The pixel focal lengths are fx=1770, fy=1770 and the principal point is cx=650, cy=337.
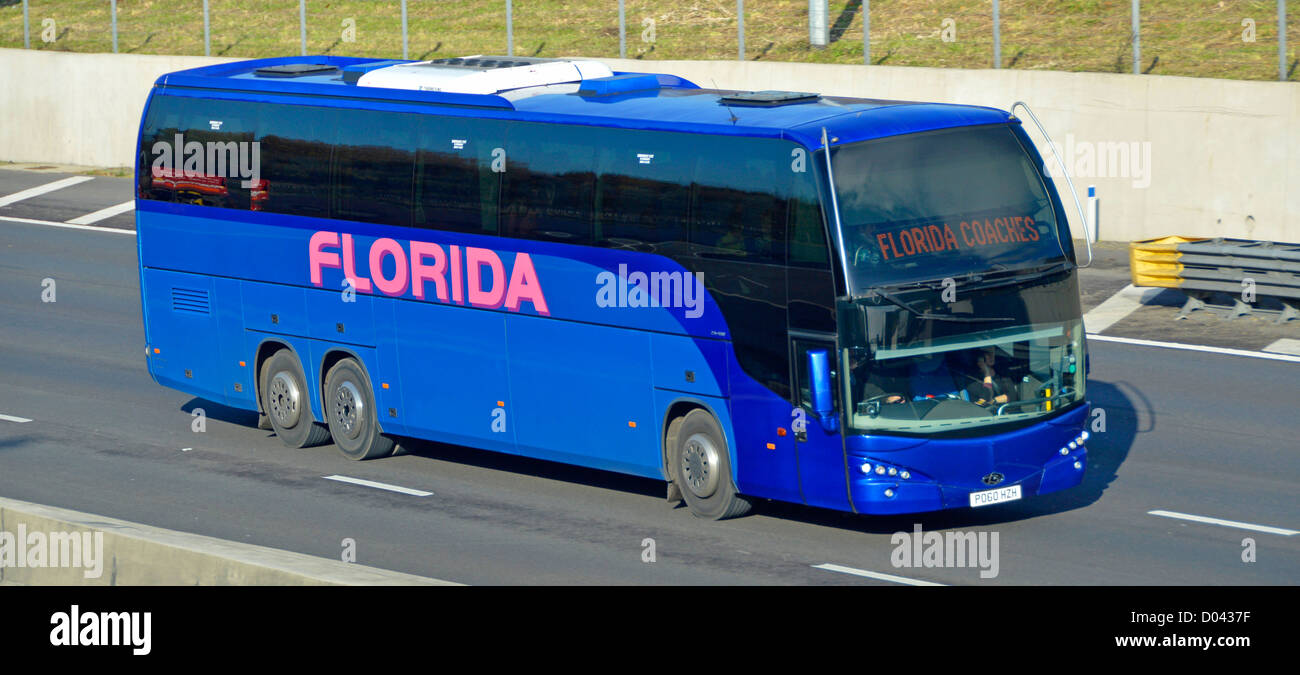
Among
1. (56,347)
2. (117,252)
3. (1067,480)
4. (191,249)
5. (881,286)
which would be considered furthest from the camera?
(117,252)

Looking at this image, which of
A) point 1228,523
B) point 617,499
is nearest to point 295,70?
point 617,499

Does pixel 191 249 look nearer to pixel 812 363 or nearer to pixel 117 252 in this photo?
pixel 812 363

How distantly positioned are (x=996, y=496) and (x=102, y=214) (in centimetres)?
2416

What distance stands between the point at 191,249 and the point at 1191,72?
15687 mm

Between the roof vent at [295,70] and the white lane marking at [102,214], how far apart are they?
15.5 meters

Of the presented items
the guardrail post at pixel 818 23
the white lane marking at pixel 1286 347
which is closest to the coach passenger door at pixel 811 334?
the white lane marking at pixel 1286 347

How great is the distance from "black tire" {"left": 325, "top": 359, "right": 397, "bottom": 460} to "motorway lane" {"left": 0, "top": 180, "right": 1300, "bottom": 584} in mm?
222

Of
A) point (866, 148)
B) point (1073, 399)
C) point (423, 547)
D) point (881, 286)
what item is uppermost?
point (866, 148)

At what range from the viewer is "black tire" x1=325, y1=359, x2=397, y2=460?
1722cm

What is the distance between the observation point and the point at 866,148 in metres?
13.2

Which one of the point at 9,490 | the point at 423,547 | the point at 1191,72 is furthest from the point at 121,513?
the point at 1191,72

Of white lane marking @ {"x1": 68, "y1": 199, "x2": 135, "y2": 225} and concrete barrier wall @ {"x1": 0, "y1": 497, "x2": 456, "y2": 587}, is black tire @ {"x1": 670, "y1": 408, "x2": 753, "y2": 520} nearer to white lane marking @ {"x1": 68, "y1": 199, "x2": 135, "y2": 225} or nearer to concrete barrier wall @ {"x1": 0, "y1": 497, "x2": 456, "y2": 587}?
concrete barrier wall @ {"x1": 0, "y1": 497, "x2": 456, "y2": 587}

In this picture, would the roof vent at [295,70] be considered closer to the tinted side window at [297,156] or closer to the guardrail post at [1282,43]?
the tinted side window at [297,156]

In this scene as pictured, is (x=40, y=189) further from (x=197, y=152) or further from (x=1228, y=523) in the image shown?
(x=1228, y=523)
